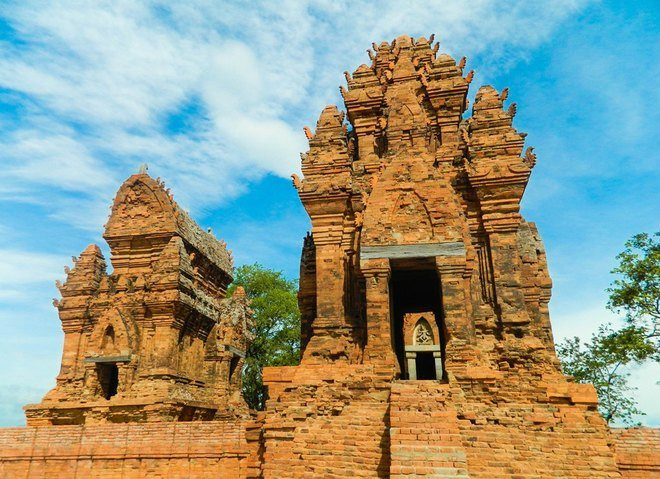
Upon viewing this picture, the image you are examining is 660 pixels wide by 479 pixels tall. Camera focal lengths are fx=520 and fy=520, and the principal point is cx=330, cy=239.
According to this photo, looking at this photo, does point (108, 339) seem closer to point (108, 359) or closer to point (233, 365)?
point (108, 359)

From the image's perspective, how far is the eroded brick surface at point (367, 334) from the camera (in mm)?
7672

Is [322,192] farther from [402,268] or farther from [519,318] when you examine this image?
[519,318]

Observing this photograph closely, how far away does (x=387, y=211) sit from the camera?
34.2 ft

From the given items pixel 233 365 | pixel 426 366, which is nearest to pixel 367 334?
pixel 426 366

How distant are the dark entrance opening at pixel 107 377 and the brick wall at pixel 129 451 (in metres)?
3.31

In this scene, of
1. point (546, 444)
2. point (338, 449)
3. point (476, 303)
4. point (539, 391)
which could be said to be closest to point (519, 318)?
point (476, 303)

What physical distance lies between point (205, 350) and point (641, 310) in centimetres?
1490

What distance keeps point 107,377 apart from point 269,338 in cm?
1512

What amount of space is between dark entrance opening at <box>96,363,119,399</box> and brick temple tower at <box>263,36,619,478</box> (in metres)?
6.04

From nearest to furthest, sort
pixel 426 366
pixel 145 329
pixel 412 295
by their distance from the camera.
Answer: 1. pixel 412 295
2. pixel 145 329
3. pixel 426 366

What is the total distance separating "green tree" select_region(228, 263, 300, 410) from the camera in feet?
93.9

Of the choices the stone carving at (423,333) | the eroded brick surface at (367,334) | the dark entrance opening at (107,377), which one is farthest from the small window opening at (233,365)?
the stone carving at (423,333)

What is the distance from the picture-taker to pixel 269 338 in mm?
29500

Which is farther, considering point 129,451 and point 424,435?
point 129,451
